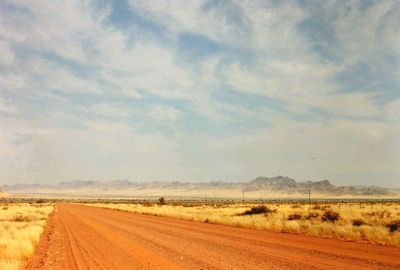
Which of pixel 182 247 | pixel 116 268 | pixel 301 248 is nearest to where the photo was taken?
pixel 116 268

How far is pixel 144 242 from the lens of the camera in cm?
1931

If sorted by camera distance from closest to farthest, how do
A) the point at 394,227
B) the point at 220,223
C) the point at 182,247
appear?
the point at 182,247 < the point at 394,227 < the point at 220,223

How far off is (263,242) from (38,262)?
31.9ft

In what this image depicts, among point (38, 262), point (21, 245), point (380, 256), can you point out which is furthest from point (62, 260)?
point (380, 256)

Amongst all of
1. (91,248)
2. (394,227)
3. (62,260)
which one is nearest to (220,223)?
(394,227)

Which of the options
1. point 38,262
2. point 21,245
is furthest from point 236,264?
point 21,245

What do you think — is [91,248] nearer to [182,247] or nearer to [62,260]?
[62,260]

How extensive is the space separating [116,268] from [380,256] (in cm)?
892

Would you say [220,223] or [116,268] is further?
[220,223]

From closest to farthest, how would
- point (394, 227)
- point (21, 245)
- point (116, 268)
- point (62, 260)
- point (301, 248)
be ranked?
point (116, 268) < point (62, 260) < point (301, 248) < point (21, 245) < point (394, 227)

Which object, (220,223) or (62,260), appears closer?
(62,260)

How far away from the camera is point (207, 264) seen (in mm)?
12797

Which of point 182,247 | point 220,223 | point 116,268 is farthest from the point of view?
point 220,223

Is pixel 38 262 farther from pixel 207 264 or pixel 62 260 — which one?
pixel 207 264
